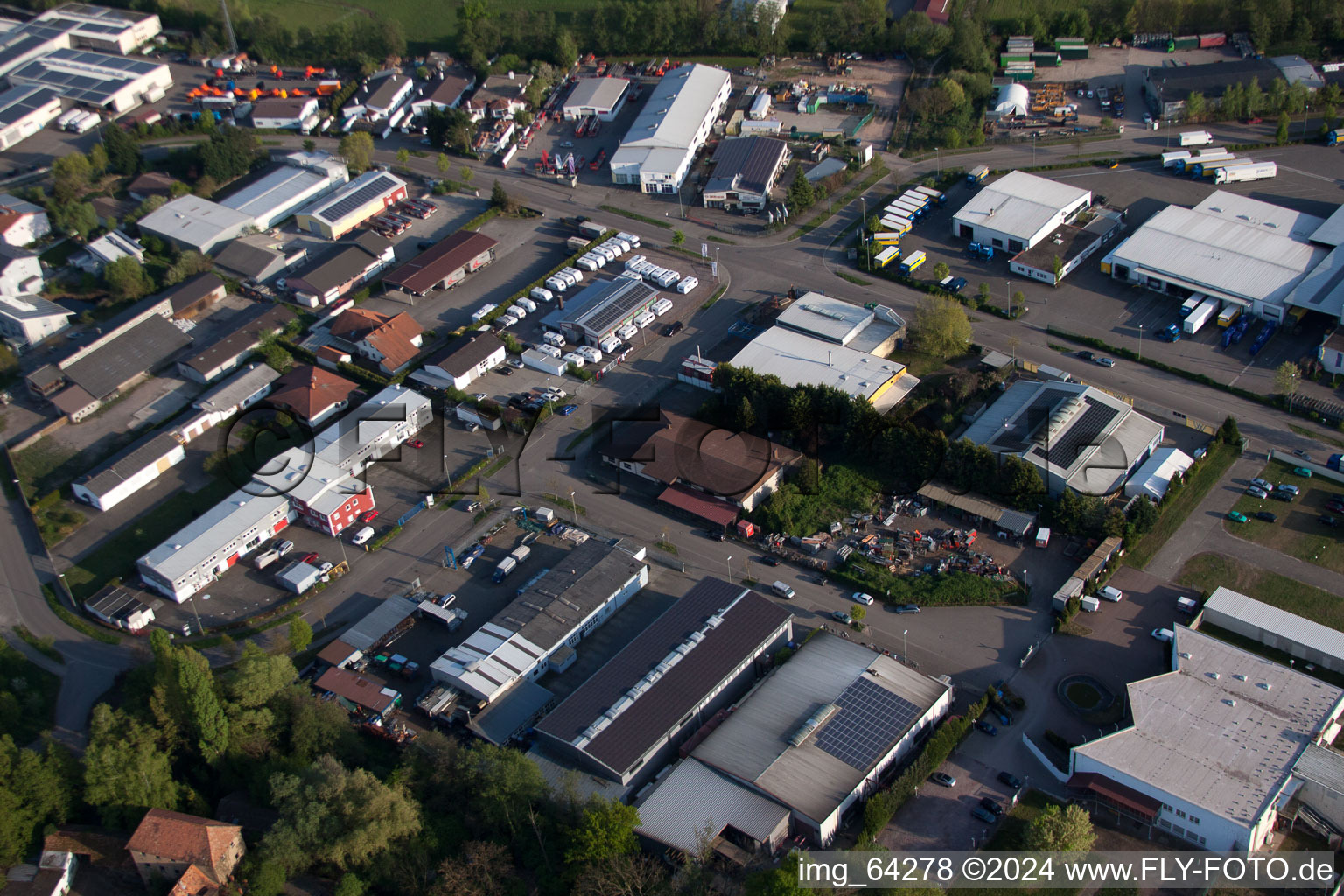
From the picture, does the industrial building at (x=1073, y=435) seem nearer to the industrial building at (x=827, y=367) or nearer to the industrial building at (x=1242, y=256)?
the industrial building at (x=827, y=367)

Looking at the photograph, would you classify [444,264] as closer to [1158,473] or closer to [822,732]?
[822,732]

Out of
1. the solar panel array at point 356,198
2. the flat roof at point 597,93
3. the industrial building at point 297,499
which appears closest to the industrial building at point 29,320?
the solar panel array at point 356,198

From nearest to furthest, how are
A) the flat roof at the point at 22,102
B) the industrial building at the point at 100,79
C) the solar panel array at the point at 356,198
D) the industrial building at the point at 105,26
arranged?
the solar panel array at the point at 356,198
the flat roof at the point at 22,102
the industrial building at the point at 100,79
the industrial building at the point at 105,26

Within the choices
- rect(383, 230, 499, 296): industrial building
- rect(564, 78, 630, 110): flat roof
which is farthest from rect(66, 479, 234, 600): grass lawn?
rect(564, 78, 630, 110): flat roof

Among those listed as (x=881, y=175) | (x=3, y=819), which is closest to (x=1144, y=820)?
(x=3, y=819)

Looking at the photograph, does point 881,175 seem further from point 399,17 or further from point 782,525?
point 399,17

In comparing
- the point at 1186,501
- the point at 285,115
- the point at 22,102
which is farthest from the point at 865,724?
the point at 22,102
